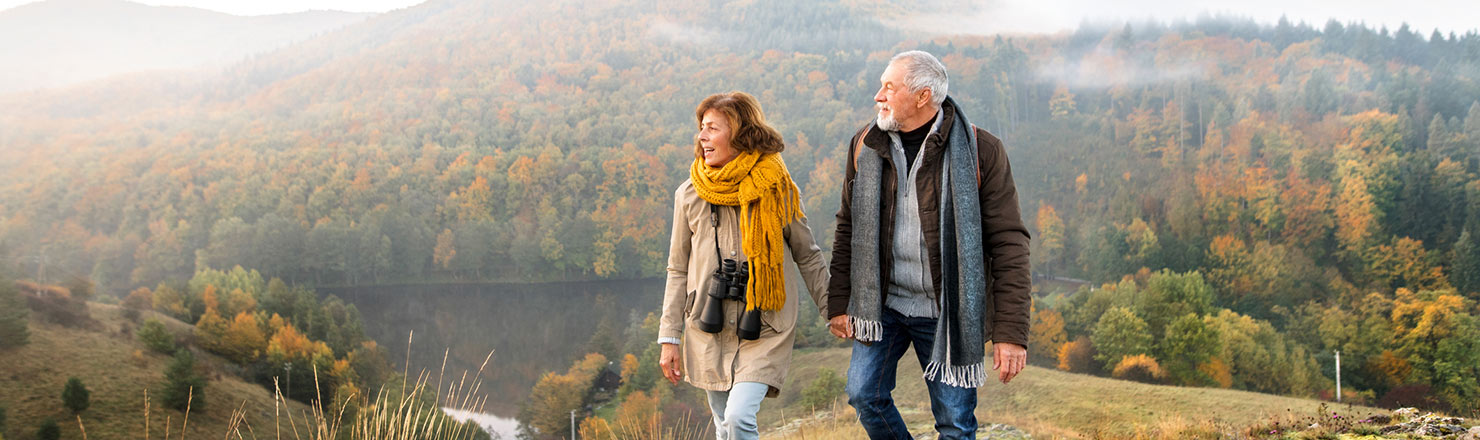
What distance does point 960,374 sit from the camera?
108 inches

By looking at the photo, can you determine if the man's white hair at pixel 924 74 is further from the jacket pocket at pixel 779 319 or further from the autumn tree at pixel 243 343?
the autumn tree at pixel 243 343

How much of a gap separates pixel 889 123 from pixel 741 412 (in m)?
1.05

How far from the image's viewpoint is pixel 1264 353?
3997 centimetres

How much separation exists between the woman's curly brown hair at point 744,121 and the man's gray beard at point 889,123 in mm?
380

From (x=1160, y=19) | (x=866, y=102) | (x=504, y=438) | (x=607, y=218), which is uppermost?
(x=1160, y=19)

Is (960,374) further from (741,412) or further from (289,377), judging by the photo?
(289,377)

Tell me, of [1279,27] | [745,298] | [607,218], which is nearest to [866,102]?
[607,218]

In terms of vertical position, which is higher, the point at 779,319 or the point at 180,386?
the point at 779,319

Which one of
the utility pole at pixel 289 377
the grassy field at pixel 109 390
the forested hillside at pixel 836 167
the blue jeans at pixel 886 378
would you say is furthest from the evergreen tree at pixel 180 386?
the blue jeans at pixel 886 378

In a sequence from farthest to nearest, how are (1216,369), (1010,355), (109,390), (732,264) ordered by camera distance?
(1216,369)
(109,390)
(732,264)
(1010,355)

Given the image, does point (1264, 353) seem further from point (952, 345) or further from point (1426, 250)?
point (952, 345)

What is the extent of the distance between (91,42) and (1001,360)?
8735 cm

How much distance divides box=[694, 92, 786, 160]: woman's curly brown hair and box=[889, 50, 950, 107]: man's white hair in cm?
53

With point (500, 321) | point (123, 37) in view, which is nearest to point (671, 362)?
point (500, 321)
